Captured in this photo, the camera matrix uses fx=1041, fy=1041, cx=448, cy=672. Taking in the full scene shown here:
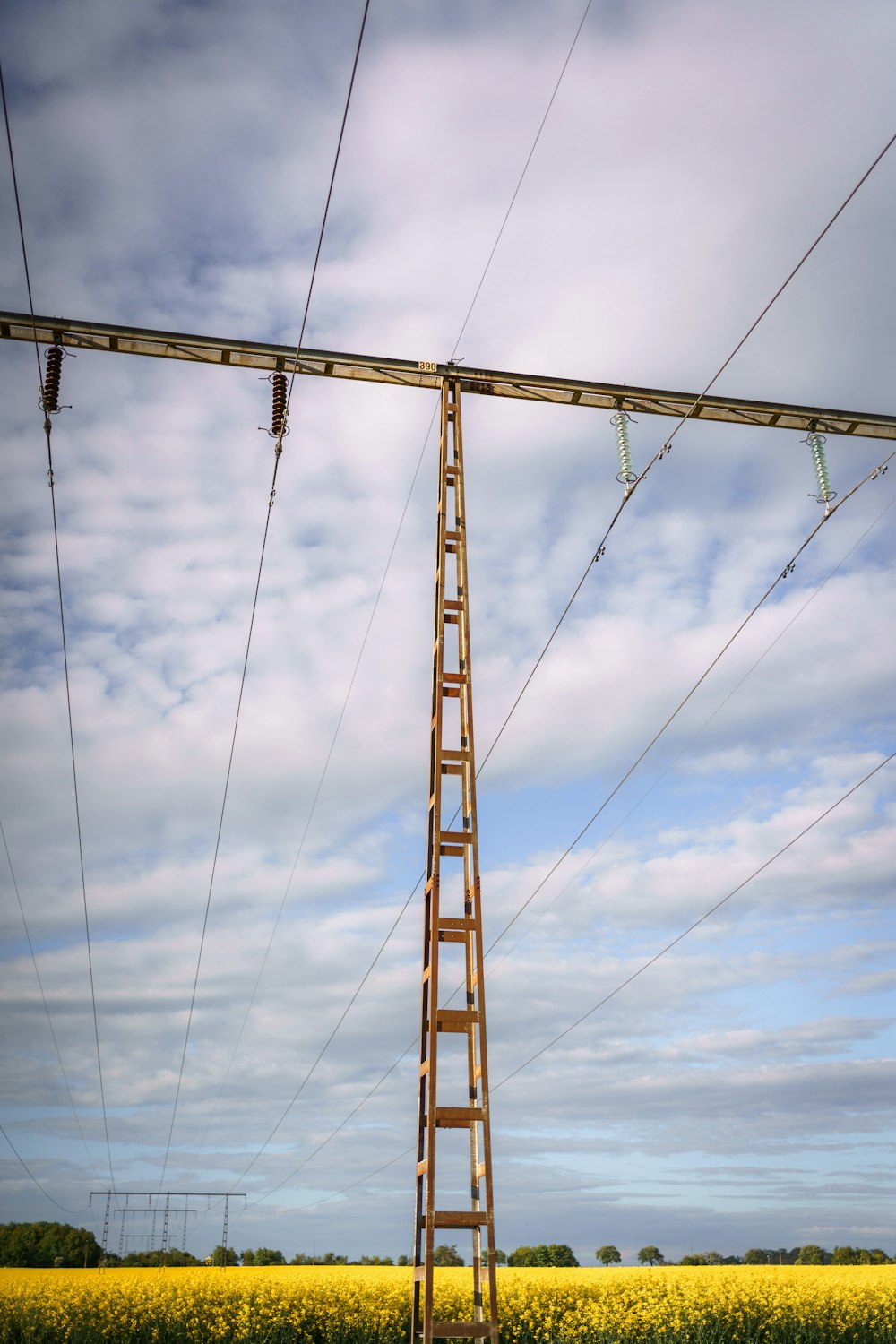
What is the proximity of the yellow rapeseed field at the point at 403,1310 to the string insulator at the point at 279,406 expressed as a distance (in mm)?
17001

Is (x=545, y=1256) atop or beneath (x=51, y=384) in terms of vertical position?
beneath

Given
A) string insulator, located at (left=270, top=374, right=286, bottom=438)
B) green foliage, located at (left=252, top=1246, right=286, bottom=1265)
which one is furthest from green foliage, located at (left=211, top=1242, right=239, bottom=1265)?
string insulator, located at (left=270, top=374, right=286, bottom=438)

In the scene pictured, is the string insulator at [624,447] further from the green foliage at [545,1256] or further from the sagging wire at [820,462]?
the green foliage at [545,1256]

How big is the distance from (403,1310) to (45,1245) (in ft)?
155

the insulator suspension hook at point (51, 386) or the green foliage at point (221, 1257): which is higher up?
the insulator suspension hook at point (51, 386)

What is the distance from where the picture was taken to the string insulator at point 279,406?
17031mm

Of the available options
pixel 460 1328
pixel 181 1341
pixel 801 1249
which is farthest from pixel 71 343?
pixel 801 1249

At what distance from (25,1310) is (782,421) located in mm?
23109

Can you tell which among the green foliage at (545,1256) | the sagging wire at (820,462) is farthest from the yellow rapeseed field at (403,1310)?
the green foliage at (545,1256)

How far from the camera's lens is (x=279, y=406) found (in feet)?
56.3

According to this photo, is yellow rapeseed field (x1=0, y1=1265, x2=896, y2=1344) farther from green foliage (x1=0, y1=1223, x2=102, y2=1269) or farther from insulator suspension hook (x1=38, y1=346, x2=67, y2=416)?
green foliage (x1=0, y1=1223, x2=102, y2=1269)

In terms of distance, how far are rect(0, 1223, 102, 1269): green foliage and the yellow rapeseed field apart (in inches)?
1487

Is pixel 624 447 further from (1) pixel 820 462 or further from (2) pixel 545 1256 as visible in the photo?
(2) pixel 545 1256

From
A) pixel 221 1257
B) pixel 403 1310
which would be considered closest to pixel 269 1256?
pixel 221 1257
